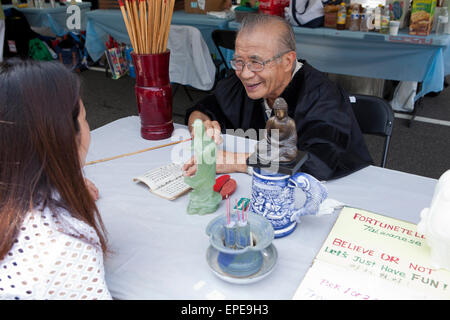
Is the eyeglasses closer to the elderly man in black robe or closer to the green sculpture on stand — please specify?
the elderly man in black robe

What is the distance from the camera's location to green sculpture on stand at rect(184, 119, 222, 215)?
2.82ft

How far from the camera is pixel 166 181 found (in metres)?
1.06

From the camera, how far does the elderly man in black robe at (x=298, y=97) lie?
1.12 metres

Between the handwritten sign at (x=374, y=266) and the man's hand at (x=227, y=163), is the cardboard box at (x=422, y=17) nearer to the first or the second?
the man's hand at (x=227, y=163)

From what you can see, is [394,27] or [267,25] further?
[394,27]

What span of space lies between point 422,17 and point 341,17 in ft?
1.90

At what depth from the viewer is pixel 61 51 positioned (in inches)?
185

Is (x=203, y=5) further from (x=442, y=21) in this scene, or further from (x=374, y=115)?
(x=374, y=115)

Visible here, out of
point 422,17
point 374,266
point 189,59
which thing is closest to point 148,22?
point 374,266

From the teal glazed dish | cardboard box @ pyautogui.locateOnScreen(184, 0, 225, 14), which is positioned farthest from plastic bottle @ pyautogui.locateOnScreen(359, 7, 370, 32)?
the teal glazed dish

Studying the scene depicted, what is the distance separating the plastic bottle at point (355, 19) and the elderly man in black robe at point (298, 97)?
6.06 ft

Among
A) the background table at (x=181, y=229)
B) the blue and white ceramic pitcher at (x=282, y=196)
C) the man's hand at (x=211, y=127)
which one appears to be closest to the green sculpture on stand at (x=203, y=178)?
the background table at (x=181, y=229)

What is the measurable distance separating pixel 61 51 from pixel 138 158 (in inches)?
164
